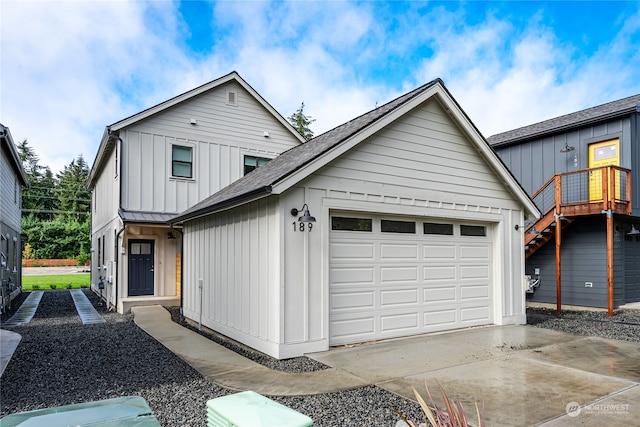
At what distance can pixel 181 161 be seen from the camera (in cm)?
1370

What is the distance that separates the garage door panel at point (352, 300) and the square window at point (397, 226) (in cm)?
122

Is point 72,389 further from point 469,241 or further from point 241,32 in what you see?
point 241,32

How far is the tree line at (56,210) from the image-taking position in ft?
111

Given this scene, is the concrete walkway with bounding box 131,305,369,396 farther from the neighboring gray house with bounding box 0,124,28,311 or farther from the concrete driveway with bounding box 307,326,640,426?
the neighboring gray house with bounding box 0,124,28,311

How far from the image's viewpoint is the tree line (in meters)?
33.8

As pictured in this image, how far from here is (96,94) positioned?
1958 centimetres

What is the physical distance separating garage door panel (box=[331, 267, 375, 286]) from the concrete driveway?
1085mm

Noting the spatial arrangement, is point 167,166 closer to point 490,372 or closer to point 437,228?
point 437,228

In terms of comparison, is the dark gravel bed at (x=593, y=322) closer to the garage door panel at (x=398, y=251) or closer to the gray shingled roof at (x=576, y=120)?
the garage door panel at (x=398, y=251)

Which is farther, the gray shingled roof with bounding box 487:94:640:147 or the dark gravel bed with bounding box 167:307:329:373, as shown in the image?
the gray shingled roof with bounding box 487:94:640:147

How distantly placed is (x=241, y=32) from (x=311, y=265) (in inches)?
361

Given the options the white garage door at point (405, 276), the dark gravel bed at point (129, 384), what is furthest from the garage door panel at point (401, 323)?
the dark gravel bed at point (129, 384)

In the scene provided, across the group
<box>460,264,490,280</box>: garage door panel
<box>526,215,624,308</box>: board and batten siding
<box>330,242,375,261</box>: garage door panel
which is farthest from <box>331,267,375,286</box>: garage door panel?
<box>526,215,624,308</box>: board and batten siding

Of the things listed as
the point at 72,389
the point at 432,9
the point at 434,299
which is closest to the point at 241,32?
the point at 432,9
